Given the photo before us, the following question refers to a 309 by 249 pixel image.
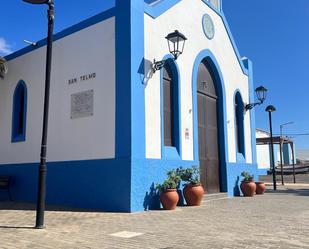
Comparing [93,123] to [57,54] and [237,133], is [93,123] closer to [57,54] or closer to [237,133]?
[57,54]

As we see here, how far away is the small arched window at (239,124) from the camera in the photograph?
18078mm

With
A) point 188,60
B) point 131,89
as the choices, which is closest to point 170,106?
point 188,60

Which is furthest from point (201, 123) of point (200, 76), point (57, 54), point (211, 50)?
point (57, 54)

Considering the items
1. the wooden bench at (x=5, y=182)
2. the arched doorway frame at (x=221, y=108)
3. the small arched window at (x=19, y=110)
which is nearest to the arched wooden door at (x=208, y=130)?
the arched doorway frame at (x=221, y=108)

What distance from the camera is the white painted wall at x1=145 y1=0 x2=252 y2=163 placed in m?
11.6

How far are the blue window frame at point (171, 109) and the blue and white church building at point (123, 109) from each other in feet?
Answer: 0.11

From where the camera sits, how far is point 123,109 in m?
10.7

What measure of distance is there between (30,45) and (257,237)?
11.7m

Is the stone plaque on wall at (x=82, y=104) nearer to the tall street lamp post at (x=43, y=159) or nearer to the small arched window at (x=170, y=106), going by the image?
the small arched window at (x=170, y=106)

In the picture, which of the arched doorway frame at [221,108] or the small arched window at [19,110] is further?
the arched doorway frame at [221,108]

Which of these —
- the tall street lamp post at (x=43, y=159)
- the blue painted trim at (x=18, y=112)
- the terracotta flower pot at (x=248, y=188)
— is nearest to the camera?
the tall street lamp post at (x=43, y=159)

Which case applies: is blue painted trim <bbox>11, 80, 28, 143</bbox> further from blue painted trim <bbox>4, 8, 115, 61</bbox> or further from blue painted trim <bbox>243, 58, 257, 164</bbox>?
blue painted trim <bbox>243, 58, 257, 164</bbox>

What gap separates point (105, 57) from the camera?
37.8 feet

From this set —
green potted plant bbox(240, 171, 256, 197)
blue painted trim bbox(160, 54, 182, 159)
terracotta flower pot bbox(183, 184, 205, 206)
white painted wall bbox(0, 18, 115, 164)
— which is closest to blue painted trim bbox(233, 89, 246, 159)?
green potted plant bbox(240, 171, 256, 197)
